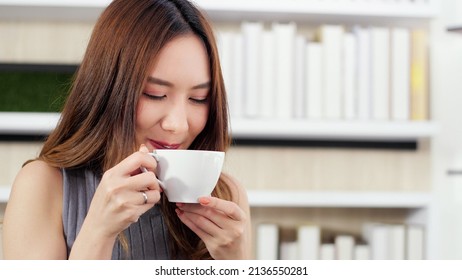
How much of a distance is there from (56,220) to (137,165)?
0.26m

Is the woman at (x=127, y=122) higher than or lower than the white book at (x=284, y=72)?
lower

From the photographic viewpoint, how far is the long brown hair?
2.74ft

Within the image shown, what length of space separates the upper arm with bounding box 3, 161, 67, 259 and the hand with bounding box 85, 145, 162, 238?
17 centimetres

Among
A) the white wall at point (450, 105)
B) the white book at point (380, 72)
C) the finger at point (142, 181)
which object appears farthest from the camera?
the white wall at point (450, 105)

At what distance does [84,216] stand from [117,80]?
19 centimetres

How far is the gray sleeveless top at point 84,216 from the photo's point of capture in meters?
0.90

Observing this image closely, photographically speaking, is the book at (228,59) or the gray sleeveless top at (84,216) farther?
the book at (228,59)

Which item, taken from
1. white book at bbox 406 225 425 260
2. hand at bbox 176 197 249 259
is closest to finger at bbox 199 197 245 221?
hand at bbox 176 197 249 259

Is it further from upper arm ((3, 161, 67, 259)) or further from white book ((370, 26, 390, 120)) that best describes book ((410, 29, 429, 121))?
upper arm ((3, 161, 67, 259))

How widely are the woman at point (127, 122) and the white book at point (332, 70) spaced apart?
946 mm

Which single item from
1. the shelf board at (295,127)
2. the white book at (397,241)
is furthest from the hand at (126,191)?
the white book at (397,241)

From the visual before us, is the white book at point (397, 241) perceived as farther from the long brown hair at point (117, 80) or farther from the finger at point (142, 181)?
the finger at point (142, 181)

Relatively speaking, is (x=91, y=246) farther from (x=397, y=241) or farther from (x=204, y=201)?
(x=397, y=241)

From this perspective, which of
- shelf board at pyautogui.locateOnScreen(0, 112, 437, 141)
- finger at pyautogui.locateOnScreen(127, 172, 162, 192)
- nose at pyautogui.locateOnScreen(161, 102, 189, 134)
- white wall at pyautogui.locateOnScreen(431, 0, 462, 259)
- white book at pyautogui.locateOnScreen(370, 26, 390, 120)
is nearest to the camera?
finger at pyautogui.locateOnScreen(127, 172, 162, 192)
